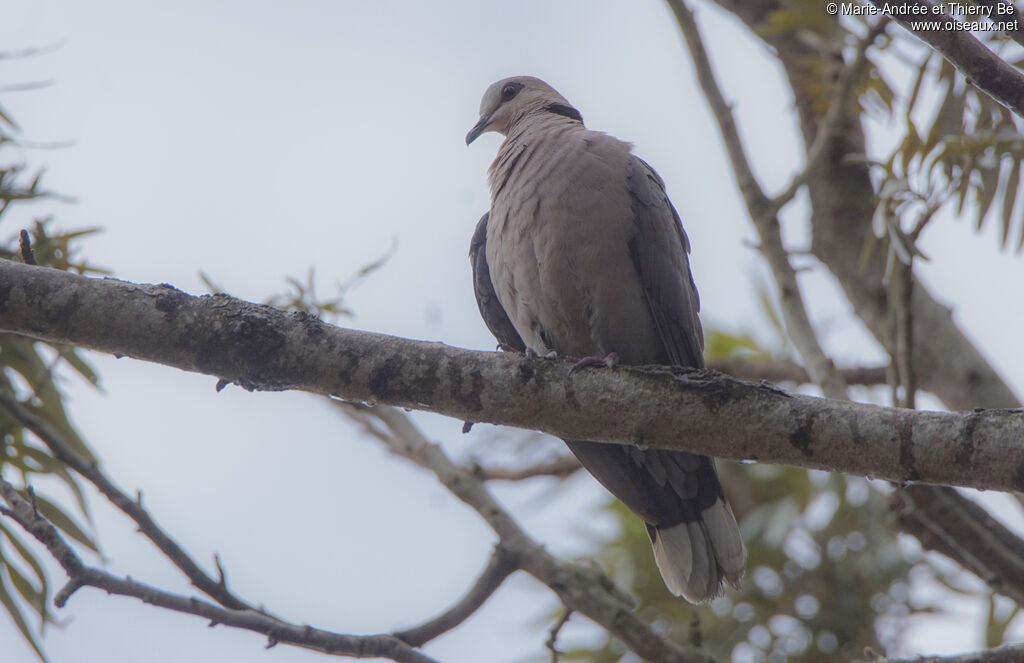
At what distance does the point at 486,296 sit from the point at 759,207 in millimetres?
1314

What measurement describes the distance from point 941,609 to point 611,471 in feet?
9.00

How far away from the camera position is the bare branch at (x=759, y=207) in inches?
167

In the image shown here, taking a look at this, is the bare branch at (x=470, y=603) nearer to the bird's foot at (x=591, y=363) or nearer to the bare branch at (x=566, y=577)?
the bare branch at (x=566, y=577)

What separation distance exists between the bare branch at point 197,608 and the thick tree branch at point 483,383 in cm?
48

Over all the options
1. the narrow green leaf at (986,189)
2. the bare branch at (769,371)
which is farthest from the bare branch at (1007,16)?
the bare branch at (769,371)

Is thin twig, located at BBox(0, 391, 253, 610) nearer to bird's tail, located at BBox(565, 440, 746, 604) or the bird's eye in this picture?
bird's tail, located at BBox(565, 440, 746, 604)

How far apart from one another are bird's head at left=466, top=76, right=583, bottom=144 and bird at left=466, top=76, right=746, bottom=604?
102 cm

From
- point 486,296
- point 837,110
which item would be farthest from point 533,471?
point 837,110

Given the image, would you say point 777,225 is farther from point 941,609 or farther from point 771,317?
point 941,609

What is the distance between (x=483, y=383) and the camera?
265cm

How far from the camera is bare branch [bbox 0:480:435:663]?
246cm

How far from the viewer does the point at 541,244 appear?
11.9 ft

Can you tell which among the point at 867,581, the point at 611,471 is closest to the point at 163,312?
the point at 611,471

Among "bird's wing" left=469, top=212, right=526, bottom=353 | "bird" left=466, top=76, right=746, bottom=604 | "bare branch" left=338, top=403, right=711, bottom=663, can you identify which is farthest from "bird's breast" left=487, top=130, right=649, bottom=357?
"bare branch" left=338, top=403, right=711, bottom=663
